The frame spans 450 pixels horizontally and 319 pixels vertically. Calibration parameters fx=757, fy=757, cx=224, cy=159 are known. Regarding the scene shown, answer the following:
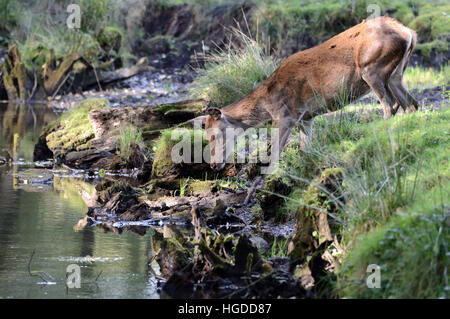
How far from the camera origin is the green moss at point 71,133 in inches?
606

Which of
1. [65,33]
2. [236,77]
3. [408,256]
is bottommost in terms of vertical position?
[408,256]

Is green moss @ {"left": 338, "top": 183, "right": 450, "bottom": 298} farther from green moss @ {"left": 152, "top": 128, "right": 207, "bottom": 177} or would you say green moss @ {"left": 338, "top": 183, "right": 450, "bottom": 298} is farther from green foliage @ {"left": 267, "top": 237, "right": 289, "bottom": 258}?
green moss @ {"left": 152, "top": 128, "right": 207, "bottom": 177}

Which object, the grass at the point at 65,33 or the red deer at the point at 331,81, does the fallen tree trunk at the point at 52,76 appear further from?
the red deer at the point at 331,81

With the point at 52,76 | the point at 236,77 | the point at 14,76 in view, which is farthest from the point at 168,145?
the point at 14,76

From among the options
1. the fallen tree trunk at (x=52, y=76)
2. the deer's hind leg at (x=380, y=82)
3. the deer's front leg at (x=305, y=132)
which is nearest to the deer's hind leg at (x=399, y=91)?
the deer's hind leg at (x=380, y=82)

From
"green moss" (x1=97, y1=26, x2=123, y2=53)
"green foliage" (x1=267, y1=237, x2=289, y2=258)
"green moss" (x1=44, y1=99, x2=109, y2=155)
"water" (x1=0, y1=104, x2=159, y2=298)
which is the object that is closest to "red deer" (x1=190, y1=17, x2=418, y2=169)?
"green foliage" (x1=267, y1=237, x2=289, y2=258)

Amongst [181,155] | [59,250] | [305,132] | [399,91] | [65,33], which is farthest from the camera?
[65,33]

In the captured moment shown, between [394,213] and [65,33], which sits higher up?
[65,33]

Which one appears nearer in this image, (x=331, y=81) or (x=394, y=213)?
(x=394, y=213)

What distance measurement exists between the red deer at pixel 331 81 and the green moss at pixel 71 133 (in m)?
4.49

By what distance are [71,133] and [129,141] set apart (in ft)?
6.53

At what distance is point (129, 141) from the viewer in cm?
1421

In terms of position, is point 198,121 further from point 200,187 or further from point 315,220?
point 315,220

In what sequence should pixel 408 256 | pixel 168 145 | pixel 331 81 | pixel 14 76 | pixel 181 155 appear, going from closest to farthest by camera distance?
pixel 408 256 → pixel 331 81 → pixel 181 155 → pixel 168 145 → pixel 14 76
